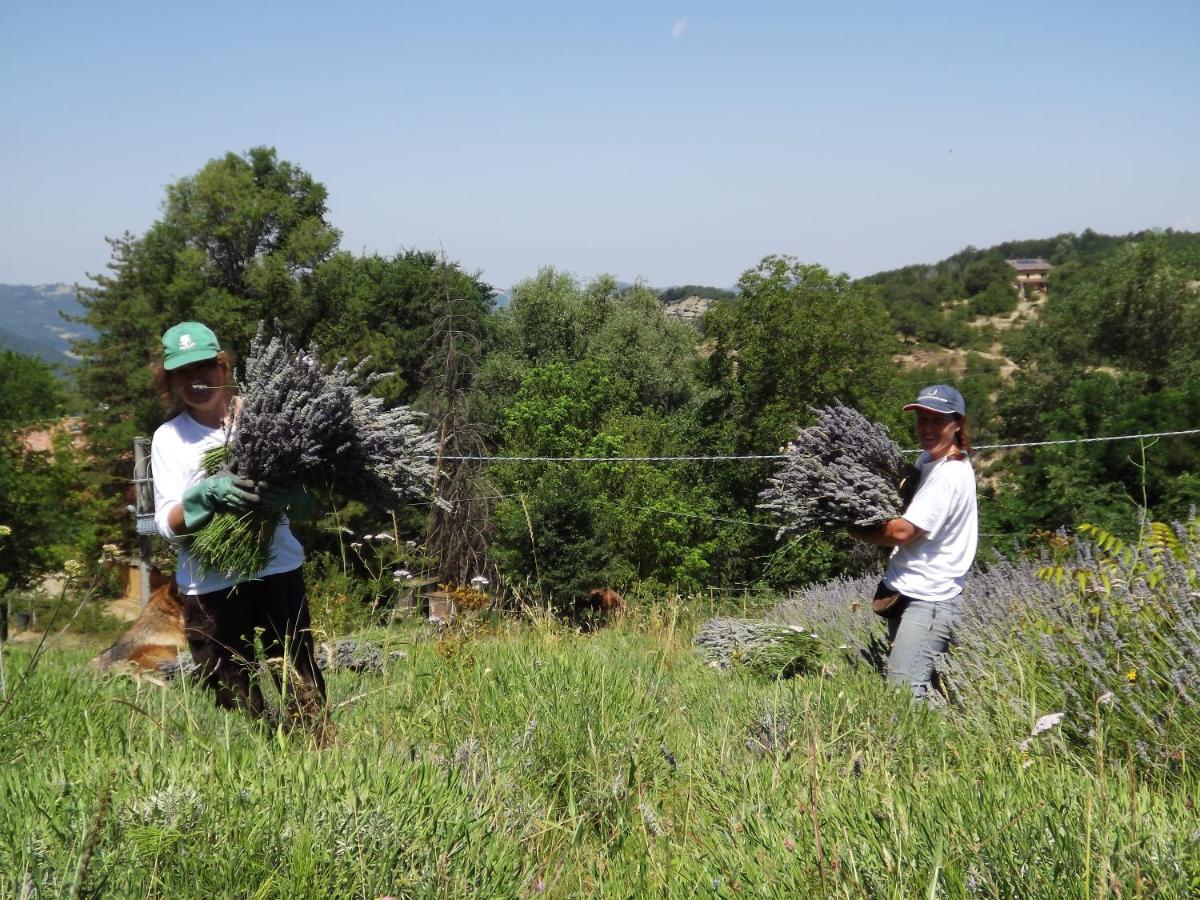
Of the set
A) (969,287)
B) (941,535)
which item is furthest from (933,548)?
(969,287)

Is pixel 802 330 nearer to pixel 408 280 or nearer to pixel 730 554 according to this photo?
pixel 730 554

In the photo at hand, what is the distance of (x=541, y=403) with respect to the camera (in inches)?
1519

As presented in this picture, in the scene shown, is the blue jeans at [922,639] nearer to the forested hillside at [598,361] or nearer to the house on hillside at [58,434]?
the forested hillside at [598,361]

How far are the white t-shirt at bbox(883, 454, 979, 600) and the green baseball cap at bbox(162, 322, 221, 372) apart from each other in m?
2.58

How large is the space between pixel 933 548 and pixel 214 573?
2.62m

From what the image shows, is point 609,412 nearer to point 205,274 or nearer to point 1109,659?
point 205,274

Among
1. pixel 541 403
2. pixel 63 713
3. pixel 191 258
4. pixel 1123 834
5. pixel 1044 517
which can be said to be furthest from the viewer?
pixel 541 403

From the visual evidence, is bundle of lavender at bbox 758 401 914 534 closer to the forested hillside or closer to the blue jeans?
the blue jeans

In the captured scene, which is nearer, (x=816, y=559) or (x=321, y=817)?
(x=321, y=817)

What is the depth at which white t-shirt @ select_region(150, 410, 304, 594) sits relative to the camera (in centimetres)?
304

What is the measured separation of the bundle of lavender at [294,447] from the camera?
281cm

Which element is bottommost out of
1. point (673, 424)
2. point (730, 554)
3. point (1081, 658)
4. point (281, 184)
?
point (730, 554)

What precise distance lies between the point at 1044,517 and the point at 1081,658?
1221 cm

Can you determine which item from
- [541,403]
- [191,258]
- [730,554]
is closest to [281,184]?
[191,258]
